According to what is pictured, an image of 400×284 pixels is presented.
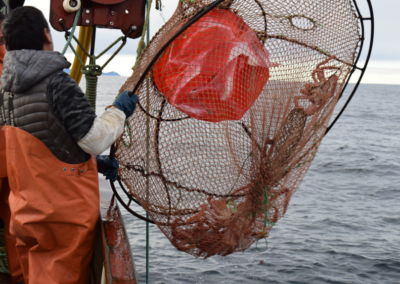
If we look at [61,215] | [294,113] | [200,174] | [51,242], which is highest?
[294,113]

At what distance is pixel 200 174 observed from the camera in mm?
2371

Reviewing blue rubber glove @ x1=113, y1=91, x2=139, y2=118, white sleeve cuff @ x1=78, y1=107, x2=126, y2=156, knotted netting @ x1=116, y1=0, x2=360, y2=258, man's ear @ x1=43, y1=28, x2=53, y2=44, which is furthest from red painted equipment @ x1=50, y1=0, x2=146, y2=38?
white sleeve cuff @ x1=78, y1=107, x2=126, y2=156

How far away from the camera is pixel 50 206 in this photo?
2096 millimetres

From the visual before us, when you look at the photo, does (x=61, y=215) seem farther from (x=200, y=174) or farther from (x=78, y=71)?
(x=78, y=71)

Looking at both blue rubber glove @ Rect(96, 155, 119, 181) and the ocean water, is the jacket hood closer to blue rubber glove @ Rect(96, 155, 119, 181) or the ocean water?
blue rubber glove @ Rect(96, 155, 119, 181)

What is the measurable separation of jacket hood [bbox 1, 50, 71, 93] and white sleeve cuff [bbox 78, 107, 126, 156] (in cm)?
33

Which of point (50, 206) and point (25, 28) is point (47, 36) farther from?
point (50, 206)

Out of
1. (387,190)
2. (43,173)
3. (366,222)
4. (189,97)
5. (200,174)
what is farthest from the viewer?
(387,190)

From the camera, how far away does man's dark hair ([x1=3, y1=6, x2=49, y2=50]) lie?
2.00 m

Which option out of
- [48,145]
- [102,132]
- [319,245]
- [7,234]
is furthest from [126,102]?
[319,245]

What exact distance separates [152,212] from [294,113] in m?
1.00

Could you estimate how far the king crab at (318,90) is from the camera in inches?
91.8

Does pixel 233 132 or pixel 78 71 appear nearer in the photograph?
pixel 233 132

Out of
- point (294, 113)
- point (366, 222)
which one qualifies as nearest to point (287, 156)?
point (294, 113)
